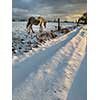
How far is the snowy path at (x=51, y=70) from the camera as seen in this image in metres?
1.65

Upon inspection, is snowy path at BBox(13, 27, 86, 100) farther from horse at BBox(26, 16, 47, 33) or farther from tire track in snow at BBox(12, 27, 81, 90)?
horse at BBox(26, 16, 47, 33)

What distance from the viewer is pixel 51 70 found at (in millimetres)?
1700

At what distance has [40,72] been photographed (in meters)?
1.68

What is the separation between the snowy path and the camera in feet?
5.41

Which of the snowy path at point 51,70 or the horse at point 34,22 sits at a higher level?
the horse at point 34,22

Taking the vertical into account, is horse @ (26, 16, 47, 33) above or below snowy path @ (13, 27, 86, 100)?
above

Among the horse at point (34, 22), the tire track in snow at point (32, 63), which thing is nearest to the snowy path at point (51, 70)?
the tire track in snow at point (32, 63)

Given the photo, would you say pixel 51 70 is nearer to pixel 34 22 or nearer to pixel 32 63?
pixel 32 63

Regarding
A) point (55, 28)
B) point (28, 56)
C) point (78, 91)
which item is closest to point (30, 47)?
point (28, 56)

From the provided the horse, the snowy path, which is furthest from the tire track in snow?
the horse

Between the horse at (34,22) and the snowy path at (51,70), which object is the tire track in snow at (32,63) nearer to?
the snowy path at (51,70)

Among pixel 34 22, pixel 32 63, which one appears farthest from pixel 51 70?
pixel 34 22
